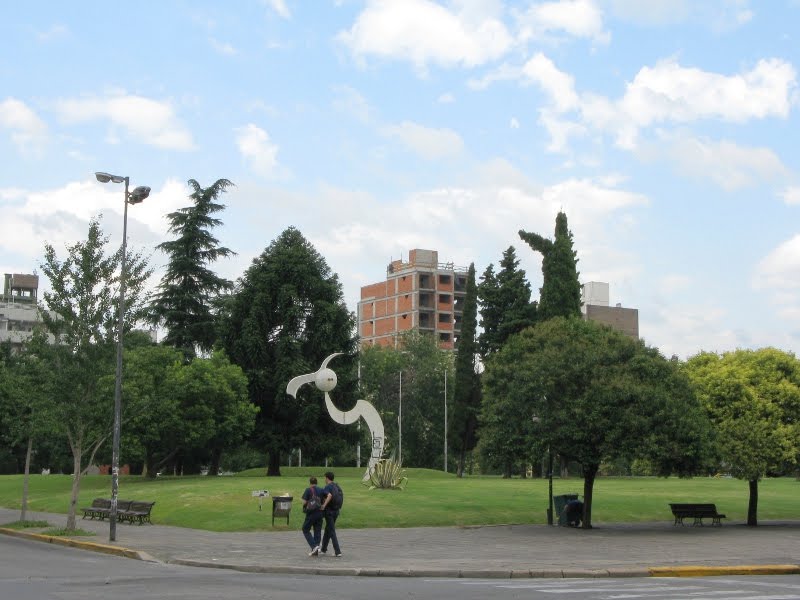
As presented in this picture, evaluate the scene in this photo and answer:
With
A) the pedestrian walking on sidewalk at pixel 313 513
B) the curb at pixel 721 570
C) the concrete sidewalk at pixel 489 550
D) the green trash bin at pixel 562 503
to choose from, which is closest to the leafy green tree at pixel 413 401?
the green trash bin at pixel 562 503

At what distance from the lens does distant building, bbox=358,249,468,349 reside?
5915 inches

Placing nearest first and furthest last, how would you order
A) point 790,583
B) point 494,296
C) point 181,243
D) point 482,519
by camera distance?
1. point 790,583
2. point 482,519
3. point 181,243
4. point 494,296

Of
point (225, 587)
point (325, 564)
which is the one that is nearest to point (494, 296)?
point (325, 564)

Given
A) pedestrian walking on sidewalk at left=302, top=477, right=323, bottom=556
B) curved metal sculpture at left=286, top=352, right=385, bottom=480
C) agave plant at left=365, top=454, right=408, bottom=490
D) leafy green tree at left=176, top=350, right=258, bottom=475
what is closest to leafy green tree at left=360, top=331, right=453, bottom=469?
leafy green tree at left=176, top=350, right=258, bottom=475

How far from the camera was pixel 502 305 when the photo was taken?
78375 mm

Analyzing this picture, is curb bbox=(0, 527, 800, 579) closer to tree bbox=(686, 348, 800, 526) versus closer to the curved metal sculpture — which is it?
tree bbox=(686, 348, 800, 526)

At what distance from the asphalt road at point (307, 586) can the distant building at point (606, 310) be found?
128087mm

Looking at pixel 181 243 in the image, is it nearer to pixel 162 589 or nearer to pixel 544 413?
pixel 544 413

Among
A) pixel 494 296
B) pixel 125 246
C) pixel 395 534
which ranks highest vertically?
pixel 494 296

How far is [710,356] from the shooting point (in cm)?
3619

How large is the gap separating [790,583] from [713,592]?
9.81 ft

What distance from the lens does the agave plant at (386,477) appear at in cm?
4316

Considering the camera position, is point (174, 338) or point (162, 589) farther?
point (174, 338)

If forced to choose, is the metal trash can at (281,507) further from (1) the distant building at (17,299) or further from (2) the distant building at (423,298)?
(2) the distant building at (423,298)
